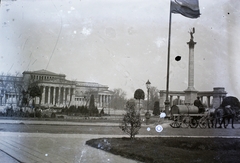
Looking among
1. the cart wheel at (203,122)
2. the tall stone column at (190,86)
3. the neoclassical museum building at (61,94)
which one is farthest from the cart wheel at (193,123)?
the neoclassical museum building at (61,94)

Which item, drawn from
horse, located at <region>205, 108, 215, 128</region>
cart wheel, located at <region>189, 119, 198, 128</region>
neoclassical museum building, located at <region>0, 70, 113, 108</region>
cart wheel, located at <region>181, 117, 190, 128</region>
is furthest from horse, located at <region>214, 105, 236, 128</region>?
neoclassical museum building, located at <region>0, 70, 113, 108</region>

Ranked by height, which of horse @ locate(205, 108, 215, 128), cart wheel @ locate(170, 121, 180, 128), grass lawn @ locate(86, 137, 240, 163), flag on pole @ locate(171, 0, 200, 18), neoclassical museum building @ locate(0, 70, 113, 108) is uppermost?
flag on pole @ locate(171, 0, 200, 18)

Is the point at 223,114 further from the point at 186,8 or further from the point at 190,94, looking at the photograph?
the point at 186,8

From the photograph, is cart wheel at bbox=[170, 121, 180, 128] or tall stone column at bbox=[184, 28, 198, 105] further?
tall stone column at bbox=[184, 28, 198, 105]

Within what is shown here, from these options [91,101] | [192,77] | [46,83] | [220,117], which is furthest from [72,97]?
[220,117]

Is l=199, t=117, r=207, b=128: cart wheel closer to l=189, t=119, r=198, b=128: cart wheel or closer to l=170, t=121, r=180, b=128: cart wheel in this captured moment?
l=189, t=119, r=198, b=128: cart wheel

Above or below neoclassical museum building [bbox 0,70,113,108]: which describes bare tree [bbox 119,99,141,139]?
below

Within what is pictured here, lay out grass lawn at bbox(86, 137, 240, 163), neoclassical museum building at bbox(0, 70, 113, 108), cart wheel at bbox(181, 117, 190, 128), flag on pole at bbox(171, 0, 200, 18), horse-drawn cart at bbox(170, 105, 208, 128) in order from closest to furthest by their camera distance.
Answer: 1. grass lawn at bbox(86, 137, 240, 163)
2. flag on pole at bbox(171, 0, 200, 18)
3. neoclassical museum building at bbox(0, 70, 113, 108)
4. horse-drawn cart at bbox(170, 105, 208, 128)
5. cart wheel at bbox(181, 117, 190, 128)

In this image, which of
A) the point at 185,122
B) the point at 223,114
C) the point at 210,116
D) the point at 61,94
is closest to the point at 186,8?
the point at 185,122

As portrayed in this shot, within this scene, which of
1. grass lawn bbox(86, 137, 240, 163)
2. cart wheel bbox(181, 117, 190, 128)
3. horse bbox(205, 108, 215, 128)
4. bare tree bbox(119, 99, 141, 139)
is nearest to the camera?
grass lawn bbox(86, 137, 240, 163)
